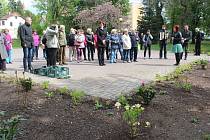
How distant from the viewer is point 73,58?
21922mm

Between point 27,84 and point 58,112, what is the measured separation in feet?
5.15

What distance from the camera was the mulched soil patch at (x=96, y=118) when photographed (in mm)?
6922

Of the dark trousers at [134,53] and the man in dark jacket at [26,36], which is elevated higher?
the man in dark jacket at [26,36]

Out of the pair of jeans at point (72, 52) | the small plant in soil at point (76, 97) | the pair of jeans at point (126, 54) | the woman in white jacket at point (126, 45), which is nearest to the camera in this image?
the small plant in soil at point (76, 97)

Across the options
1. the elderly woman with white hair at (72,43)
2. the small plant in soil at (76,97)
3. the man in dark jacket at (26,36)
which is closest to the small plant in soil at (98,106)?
the small plant in soil at (76,97)

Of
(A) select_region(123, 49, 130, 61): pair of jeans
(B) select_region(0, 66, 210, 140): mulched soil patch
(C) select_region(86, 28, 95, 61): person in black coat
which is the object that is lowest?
(B) select_region(0, 66, 210, 140): mulched soil patch

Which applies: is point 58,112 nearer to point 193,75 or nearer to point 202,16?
point 193,75

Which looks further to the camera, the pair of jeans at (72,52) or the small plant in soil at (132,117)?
the pair of jeans at (72,52)

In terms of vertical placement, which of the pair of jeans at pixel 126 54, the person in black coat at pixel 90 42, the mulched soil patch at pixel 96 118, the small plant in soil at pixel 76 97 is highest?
the person in black coat at pixel 90 42

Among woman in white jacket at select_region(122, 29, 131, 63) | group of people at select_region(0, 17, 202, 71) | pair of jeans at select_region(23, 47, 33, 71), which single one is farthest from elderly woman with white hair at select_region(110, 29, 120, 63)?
pair of jeans at select_region(23, 47, 33, 71)

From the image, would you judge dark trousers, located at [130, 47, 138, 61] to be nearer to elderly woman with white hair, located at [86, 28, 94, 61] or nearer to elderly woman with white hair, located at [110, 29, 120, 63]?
elderly woman with white hair, located at [110, 29, 120, 63]

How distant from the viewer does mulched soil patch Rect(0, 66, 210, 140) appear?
22.7ft

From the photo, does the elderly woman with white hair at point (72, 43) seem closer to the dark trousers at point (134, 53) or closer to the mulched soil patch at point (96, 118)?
the dark trousers at point (134, 53)

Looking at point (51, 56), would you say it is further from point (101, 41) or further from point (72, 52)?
point (72, 52)
